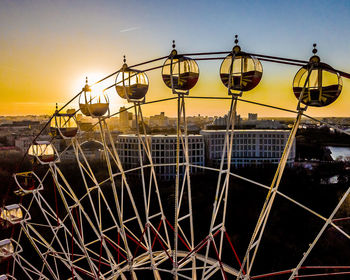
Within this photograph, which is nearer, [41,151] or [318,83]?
[318,83]

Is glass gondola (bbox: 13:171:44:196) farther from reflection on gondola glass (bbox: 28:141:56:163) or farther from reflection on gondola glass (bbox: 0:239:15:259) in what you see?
reflection on gondola glass (bbox: 0:239:15:259)

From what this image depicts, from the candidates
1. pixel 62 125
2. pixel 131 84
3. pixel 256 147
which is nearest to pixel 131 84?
pixel 131 84

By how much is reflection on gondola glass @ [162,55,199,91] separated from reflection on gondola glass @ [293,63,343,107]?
1385 mm

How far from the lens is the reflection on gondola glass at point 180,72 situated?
14.3ft

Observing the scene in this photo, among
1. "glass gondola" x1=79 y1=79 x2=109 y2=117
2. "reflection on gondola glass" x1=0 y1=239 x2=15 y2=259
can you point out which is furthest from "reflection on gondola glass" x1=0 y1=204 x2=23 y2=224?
"glass gondola" x1=79 y1=79 x2=109 y2=117

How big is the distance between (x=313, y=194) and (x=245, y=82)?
2134 centimetres

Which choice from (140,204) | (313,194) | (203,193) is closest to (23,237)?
(140,204)

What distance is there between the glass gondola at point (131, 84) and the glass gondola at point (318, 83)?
93.1 inches

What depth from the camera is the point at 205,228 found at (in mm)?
17922

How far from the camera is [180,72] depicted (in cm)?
437

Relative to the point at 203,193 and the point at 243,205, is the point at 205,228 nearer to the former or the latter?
the point at 243,205

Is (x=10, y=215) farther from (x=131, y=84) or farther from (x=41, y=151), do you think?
(x=131, y=84)

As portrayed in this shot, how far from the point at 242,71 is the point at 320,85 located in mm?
885

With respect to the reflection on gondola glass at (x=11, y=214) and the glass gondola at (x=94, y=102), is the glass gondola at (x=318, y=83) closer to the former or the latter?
the glass gondola at (x=94, y=102)
